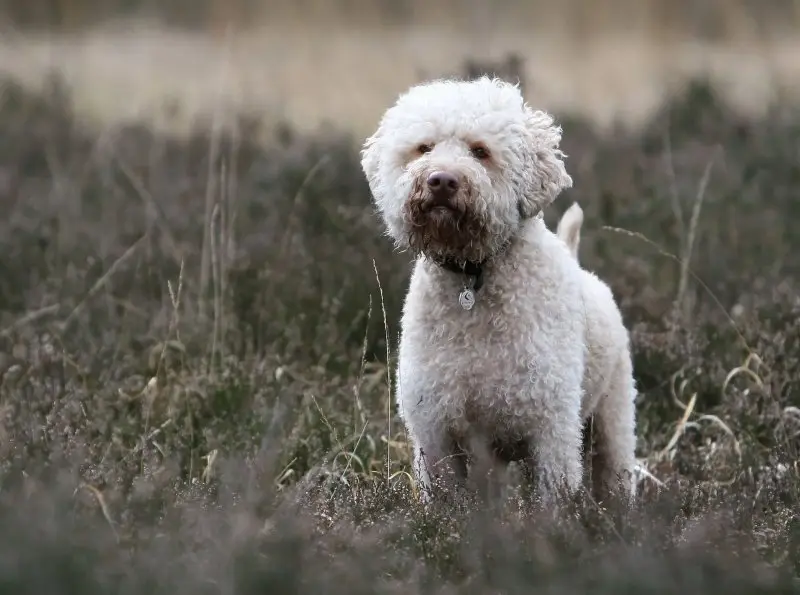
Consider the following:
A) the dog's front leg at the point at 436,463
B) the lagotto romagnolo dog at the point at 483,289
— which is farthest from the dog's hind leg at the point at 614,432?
the dog's front leg at the point at 436,463

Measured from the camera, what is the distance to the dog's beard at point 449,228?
4.55 meters

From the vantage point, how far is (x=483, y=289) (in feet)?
15.8

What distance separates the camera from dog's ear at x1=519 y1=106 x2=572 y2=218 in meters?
4.82

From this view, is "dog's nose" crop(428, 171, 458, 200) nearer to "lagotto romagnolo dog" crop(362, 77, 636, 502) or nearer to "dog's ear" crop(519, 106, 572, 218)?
"lagotto romagnolo dog" crop(362, 77, 636, 502)

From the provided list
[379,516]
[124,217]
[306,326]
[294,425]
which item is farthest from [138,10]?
[379,516]

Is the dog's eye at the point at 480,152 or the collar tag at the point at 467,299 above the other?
the dog's eye at the point at 480,152

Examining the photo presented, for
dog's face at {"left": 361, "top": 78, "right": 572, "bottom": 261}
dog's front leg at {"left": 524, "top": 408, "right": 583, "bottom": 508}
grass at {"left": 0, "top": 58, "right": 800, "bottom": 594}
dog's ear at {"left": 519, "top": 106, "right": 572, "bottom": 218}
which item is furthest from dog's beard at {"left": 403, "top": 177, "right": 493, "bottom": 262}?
dog's front leg at {"left": 524, "top": 408, "right": 583, "bottom": 508}

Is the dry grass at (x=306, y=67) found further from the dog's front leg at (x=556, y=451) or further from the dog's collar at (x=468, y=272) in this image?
the dog's front leg at (x=556, y=451)

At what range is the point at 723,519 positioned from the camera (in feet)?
12.1

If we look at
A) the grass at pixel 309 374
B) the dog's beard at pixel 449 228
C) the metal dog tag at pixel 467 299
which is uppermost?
the dog's beard at pixel 449 228

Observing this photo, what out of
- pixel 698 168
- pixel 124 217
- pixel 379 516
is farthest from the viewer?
pixel 698 168

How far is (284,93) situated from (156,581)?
376 inches

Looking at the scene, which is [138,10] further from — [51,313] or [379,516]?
[379,516]

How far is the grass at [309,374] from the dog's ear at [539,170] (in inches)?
28.4
